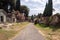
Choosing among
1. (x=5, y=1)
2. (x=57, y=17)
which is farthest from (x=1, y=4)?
(x=57, y=17)

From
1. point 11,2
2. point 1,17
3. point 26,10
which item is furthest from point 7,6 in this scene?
point 26,10

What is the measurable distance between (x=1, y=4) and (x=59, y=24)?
1981 inches

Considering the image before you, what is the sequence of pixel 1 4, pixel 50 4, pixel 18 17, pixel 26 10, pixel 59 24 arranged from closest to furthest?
pixel 59 24 → pixel 50 4 → pixel 1 4 → pixel 18 17 → pixel 26 10

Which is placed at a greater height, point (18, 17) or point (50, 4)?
point (50, 4)

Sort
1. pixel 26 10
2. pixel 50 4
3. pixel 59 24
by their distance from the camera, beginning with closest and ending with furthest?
pixel 59 24
pixel 50 4
pixel 26 10

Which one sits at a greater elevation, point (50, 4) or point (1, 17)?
point (50, 4)

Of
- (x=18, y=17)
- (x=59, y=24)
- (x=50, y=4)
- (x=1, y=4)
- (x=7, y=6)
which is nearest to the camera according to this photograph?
(x=59, y=24)

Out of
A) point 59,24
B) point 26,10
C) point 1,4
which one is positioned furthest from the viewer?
point 26,10

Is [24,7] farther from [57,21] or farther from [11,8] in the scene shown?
[57,21]

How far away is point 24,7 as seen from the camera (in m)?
141

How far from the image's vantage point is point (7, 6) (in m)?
85.7

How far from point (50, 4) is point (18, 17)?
3141 centimetres

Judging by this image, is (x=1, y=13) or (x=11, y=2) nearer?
(x=1, y=13)

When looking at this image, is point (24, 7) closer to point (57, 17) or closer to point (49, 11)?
point (49, 11)
